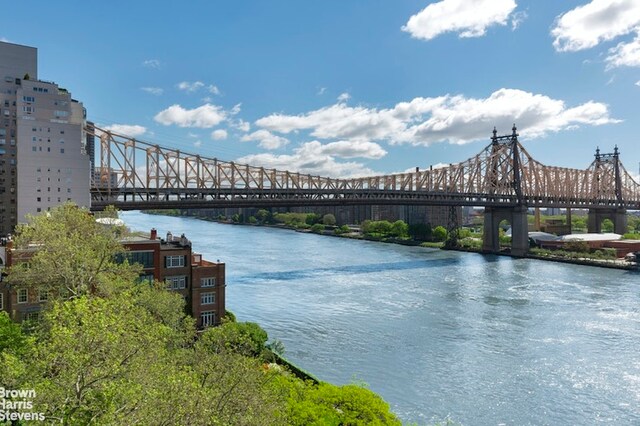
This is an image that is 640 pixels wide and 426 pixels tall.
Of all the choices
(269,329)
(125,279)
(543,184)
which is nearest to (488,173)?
(543,184)

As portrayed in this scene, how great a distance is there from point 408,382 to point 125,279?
12693 mm

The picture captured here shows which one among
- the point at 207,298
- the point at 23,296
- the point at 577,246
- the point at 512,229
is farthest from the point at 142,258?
the point at 512,229

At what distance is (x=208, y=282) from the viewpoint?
26188mm

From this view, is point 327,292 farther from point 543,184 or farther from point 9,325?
point 543,184

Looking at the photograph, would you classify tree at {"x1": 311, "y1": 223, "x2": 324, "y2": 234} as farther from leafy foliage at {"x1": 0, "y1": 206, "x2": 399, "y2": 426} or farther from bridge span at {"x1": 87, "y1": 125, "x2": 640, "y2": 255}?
leafy foliage at {"x1": 0, "y1": 206, "x2": 399, "y2": 426}

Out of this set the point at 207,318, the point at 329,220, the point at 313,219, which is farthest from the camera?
the point at 313,219

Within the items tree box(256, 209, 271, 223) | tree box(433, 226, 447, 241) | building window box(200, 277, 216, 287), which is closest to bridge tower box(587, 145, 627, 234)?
tree box(433, 226, 447, 241)

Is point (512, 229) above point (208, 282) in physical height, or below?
above

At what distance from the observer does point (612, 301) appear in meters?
35.2

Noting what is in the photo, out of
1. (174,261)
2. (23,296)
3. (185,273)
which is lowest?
(23,296)

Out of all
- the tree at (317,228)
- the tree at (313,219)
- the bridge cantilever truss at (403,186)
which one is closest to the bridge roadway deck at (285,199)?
the bridge cantilever truss at (403,186)

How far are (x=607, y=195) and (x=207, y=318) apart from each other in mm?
94571

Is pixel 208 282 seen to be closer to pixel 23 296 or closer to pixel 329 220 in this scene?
pixel 23 296

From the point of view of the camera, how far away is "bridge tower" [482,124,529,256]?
6782 cm
